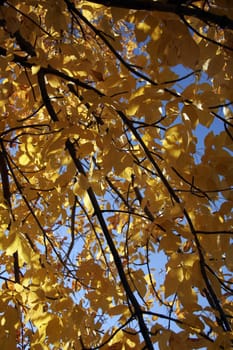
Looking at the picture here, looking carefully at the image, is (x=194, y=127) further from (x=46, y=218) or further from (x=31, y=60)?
(x=46, y=218)

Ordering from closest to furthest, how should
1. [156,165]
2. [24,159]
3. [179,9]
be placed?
[179,9]
[156,165]
[24,159]

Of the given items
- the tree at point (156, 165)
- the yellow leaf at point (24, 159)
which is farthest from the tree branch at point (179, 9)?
the yellow leaf at point (24, 159)

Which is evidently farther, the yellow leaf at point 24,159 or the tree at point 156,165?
the yellow leaf at point 24,159

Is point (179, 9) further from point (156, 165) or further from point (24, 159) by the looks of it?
point (24, 159)

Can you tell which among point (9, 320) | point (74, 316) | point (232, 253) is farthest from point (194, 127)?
point (9, 320)

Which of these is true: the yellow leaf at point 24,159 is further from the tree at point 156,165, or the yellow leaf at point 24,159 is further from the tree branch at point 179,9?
the tree branch at point 179,9

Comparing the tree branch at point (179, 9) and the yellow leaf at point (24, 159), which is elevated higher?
the yellow leaf at point (24, 159)

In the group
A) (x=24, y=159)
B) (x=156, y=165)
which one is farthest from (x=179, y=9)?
(x=24, y=159)

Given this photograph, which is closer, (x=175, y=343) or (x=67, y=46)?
(x=175, y=343)

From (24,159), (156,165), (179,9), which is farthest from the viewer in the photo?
(24,159)

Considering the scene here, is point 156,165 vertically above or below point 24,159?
below

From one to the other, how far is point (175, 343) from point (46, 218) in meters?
1.61

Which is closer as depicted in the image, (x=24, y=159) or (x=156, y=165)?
(x=156, y=165)

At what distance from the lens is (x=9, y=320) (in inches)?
63.6
